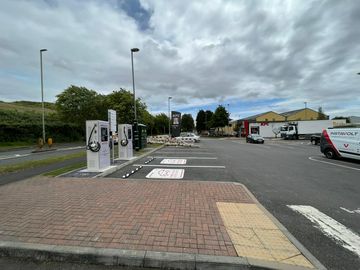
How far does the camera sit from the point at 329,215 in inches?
196

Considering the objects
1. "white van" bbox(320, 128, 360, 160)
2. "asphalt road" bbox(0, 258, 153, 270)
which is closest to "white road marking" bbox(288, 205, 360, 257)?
"asphalt road" bbox(0, 258, 153, 270)

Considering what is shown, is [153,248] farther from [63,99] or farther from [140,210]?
[63,99]

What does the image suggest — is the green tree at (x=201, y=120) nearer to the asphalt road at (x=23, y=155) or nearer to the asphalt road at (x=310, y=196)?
the asphalt road at (x=23, y=155)

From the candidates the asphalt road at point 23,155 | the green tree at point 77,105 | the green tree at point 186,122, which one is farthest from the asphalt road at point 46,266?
the green tree at point 186,122

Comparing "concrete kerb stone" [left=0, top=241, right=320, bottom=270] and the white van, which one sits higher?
the white van

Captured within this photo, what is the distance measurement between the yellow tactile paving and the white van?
10992 mm

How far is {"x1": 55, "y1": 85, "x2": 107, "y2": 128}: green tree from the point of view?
109 ft

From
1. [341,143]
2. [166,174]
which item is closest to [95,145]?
[166,174]

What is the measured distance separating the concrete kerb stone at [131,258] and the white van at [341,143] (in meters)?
12.7

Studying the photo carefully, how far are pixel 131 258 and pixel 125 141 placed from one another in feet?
33.6

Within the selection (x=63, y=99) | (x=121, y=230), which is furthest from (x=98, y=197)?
(x=63, y=99)

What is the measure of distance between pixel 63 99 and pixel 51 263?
112 feet

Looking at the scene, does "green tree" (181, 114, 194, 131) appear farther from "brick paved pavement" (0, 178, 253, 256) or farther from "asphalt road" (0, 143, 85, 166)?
"brick paved pavement" (0, 178, 253, 256)

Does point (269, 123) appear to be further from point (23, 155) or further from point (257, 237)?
point (257, 237)
